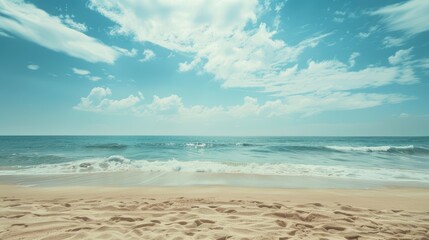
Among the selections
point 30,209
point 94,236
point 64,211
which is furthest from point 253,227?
point 30,209

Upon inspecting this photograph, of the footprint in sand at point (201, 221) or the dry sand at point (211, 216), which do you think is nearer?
the dry sand at point (211, 216)

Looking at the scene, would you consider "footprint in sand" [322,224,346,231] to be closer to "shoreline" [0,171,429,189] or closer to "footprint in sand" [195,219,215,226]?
"footprint in sand" [195,219,215,226]

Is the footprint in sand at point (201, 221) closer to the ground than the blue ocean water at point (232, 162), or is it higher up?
higher up

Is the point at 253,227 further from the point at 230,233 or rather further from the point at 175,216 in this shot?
the point at 175,216

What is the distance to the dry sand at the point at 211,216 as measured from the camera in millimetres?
3783

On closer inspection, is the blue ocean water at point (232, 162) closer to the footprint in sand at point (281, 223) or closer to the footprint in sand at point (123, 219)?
the footprint in sand at point (281, 223)

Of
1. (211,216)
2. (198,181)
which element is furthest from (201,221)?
(198,181)

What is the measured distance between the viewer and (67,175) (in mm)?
10688

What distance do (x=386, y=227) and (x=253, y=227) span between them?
95.8 inches

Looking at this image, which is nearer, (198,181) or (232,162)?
(198,181)

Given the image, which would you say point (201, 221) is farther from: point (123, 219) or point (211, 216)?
point (123, 219)

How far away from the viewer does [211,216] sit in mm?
4609

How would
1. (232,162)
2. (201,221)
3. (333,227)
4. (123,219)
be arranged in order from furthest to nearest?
(232,162)
(123,219)
(201,221)
(333,227)

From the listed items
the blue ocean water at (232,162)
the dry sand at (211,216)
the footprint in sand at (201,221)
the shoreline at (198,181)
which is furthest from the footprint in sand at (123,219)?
the blue ocean water at (232,162)
